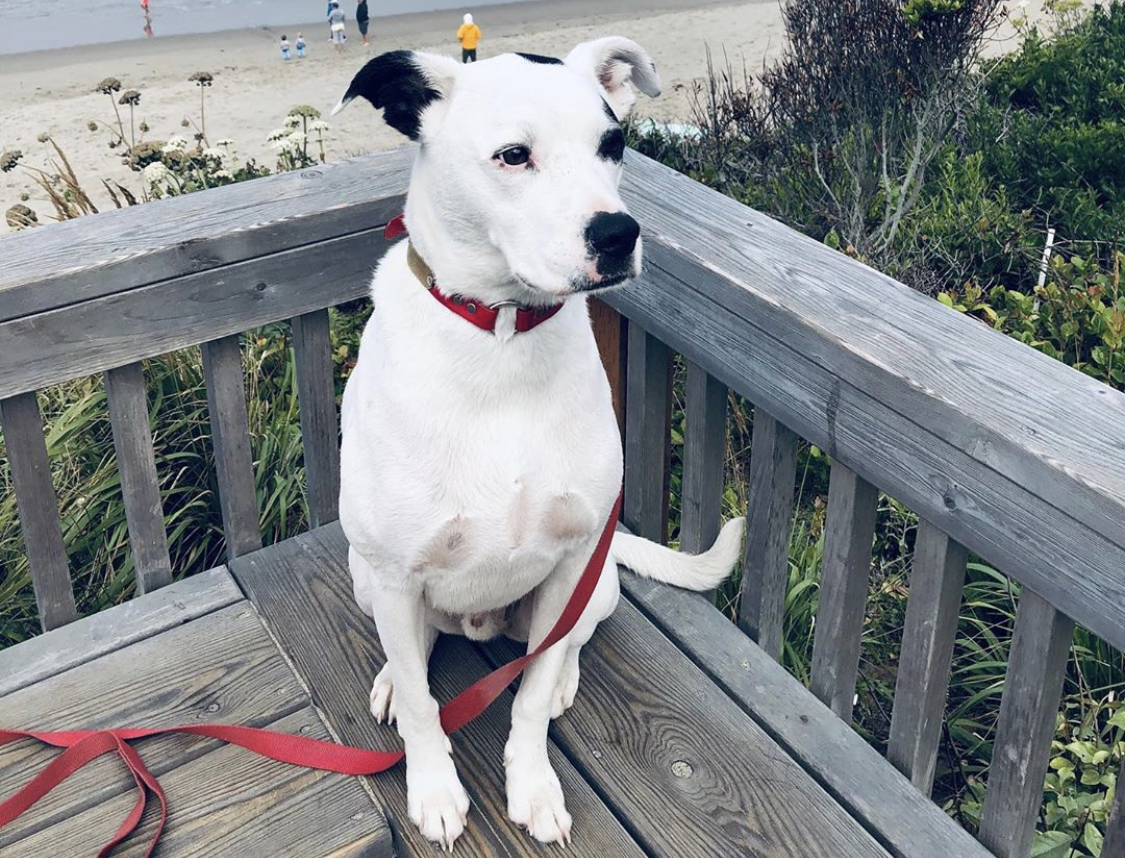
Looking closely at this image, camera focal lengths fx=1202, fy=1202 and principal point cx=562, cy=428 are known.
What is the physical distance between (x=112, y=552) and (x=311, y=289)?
1077mm

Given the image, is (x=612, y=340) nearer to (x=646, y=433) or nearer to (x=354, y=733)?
(x=646, y=433)

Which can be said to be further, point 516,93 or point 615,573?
point 615,573

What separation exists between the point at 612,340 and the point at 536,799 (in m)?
1.04

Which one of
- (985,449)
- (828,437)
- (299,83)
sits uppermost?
(985,449)

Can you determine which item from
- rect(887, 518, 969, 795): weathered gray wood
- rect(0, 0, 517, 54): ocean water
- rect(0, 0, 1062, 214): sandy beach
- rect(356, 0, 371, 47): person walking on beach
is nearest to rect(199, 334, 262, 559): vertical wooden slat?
rect(887, 518, 969, 795): weathered gray wood

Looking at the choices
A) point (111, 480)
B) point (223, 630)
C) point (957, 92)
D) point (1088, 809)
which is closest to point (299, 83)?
point (957, 92)

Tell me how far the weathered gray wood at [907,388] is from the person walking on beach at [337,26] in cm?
1014

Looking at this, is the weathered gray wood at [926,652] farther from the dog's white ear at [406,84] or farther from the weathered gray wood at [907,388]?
the dog's white ear at [406,84]

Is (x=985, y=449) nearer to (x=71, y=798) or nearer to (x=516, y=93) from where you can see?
(x=516, y=93)

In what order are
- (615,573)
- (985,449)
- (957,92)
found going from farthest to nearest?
1. (957,92)
2. (615,573)
3. (985,449)

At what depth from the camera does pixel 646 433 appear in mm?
2684

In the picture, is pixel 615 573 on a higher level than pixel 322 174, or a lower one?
lower

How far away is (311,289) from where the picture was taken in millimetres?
2553

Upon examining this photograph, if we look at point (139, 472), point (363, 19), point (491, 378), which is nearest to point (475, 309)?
point (491, 378)
